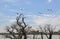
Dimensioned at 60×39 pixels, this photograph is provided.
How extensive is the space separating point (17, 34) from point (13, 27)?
2355mm

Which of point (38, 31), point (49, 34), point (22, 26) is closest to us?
point (22, 26)

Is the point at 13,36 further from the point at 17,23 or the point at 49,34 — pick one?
the point at 49,34

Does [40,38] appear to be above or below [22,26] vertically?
below

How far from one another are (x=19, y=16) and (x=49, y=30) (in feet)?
52.9

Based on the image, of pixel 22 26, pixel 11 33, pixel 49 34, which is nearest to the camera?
pixel 22 26

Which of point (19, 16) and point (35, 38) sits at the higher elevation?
point (19, 16)

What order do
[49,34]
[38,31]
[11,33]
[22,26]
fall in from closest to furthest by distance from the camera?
[22,26]
[11,33]
[49,34]
[38,31]

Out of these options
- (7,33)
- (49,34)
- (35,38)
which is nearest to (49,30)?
(49,34)

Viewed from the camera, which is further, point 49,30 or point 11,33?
point 49,30

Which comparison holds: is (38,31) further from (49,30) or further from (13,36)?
(13,36)

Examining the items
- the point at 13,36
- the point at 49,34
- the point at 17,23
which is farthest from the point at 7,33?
the point at 49,34

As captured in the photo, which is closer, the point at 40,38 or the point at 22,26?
the point at 22,26

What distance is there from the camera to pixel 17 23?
1692 inches

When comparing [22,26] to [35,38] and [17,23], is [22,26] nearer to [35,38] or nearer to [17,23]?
[17,23]
